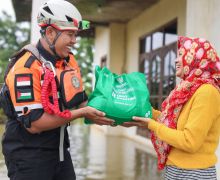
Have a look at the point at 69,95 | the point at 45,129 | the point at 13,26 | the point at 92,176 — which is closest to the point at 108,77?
the point at 69,95

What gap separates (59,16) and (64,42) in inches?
6.5

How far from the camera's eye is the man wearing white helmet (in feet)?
8.07

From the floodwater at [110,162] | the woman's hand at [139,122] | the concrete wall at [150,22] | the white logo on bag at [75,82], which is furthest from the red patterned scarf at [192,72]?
the concrete wall at [150,22]

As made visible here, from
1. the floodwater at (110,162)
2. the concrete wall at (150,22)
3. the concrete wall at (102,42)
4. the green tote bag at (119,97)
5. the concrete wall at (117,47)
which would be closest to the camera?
the green tote bag at (119,97)

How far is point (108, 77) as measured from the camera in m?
2.88

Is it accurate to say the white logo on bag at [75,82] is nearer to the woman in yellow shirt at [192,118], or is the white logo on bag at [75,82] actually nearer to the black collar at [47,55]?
the black collar at [47,55]

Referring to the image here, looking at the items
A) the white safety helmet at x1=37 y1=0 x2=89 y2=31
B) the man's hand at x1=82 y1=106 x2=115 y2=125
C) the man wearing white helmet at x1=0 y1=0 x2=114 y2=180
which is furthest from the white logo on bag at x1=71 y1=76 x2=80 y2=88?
the white safety helmet at x1=37 y1=0 x2=89 y2=31

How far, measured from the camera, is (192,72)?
263 cm

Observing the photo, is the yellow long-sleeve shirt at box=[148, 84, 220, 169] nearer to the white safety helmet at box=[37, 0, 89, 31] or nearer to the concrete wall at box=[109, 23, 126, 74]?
the white safety helmet at box=[37, 0, 89, 31]

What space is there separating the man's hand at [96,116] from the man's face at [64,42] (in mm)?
385

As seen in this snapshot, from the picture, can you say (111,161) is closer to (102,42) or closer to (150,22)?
(150,22)

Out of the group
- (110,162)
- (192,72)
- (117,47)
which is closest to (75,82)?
(192,72)

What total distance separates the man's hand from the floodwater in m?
2.49

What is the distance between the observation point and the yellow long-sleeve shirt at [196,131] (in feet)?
8.23
